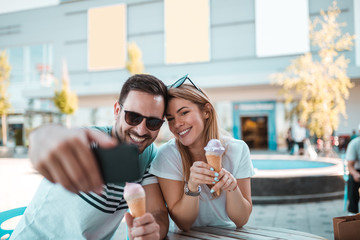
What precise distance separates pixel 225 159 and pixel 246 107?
18.9 metres

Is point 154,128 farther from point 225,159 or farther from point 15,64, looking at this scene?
point 15,64

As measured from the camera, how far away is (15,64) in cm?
2659

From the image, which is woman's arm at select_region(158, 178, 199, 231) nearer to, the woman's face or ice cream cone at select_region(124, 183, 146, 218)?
the woman's face

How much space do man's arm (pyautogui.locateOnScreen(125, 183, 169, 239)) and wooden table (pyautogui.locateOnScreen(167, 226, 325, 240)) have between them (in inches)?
4.6

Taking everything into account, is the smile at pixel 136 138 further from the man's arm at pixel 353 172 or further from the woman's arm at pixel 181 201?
the man's arm at pixel 353 172

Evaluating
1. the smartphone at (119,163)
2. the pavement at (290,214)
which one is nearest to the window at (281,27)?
the pavement at (290,214)

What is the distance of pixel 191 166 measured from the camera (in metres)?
2.05

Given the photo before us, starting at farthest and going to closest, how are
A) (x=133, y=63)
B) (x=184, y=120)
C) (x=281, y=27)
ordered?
(x=281, y=27)
(x=133, y=63)
(x=184, y=120)

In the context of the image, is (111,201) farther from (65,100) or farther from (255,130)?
(255,130)

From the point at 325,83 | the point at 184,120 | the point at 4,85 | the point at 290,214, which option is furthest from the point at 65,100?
the point at 184,120

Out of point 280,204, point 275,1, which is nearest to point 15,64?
point 275,1

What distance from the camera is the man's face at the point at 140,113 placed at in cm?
183

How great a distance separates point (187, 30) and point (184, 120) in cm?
1966

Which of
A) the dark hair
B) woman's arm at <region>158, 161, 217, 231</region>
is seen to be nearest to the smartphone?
woman's arm at <region>158, 161, 217, 231</region>
